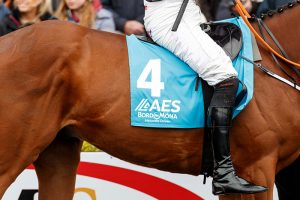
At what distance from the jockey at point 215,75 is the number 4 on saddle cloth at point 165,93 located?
0.09 m

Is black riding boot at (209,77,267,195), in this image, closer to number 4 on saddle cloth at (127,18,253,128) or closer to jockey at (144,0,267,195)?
jockey at (144,0,267,195)

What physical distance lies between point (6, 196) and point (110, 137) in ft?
5.38

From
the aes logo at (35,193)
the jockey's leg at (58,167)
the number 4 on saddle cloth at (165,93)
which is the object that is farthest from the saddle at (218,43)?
the aes logo at (35,193)

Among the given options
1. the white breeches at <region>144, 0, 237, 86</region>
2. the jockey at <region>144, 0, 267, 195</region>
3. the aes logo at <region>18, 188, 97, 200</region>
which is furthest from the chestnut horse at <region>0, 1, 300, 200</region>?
the aes logo at <region>18, 188, 97, 200</region>

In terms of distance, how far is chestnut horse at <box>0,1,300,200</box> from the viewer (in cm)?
580

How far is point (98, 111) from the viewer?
5.88m

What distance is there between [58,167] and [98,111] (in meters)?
0.74

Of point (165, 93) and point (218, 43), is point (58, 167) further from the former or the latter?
point (218, 43)

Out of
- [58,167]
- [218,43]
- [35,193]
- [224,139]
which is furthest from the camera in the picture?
[35,193]

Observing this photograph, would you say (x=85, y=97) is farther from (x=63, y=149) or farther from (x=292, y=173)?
(x=292, y=173)

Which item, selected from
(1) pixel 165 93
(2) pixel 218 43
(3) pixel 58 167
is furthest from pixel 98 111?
(2) pixel 218 43

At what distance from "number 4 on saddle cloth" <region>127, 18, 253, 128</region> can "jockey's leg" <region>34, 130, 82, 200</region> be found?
73 centimetres

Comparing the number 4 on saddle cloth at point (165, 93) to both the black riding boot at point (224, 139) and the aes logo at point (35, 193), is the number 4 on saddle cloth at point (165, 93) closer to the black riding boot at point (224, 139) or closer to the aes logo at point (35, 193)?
the black riding boot at point (224, 139)

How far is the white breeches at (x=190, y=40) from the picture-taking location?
5883 millimetres
